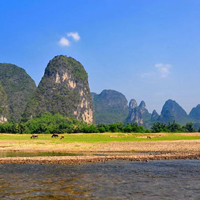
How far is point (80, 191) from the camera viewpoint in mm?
10344

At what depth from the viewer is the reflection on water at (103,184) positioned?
31.7ft

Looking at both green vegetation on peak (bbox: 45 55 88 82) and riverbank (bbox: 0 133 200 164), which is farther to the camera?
green vegetation on peak (bbox: 45 55 88 82)

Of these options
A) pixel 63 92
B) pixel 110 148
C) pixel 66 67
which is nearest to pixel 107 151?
pixel 110 148

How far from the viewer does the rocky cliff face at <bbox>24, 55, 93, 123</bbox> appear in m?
151

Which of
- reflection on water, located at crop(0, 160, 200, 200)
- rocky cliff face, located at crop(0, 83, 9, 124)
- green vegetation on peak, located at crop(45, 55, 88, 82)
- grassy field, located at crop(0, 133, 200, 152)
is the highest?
green vegetation on peak, located at crop(45, 55, 88, 82)

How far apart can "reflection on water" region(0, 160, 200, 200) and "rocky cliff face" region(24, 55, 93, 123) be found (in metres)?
130

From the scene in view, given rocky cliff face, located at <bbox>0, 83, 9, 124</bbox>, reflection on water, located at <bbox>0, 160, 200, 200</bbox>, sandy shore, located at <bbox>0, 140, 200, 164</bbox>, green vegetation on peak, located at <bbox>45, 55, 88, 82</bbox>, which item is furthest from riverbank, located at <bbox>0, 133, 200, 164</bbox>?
green vegetation on peak, located at <bbox>45, 55, 88, 82</bbox>

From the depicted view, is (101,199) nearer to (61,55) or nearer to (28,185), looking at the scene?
(28,185)

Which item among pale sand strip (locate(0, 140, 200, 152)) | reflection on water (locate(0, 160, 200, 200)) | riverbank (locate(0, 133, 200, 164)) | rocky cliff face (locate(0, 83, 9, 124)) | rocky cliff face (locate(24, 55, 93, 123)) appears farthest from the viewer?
rocky cliff face (locate(24, 55, 93, 123))

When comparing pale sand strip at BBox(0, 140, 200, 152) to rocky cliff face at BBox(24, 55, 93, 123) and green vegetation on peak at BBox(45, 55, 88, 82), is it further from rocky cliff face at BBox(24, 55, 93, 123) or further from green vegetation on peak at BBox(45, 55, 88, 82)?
green vegetation on peak at BBox(45, 55, 88, 82)

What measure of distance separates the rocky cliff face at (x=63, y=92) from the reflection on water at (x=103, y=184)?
13034 centimetres

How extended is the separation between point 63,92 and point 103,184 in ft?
495

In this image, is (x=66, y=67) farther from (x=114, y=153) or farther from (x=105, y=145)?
(x=114, y=153)

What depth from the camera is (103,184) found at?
38.6 feet
